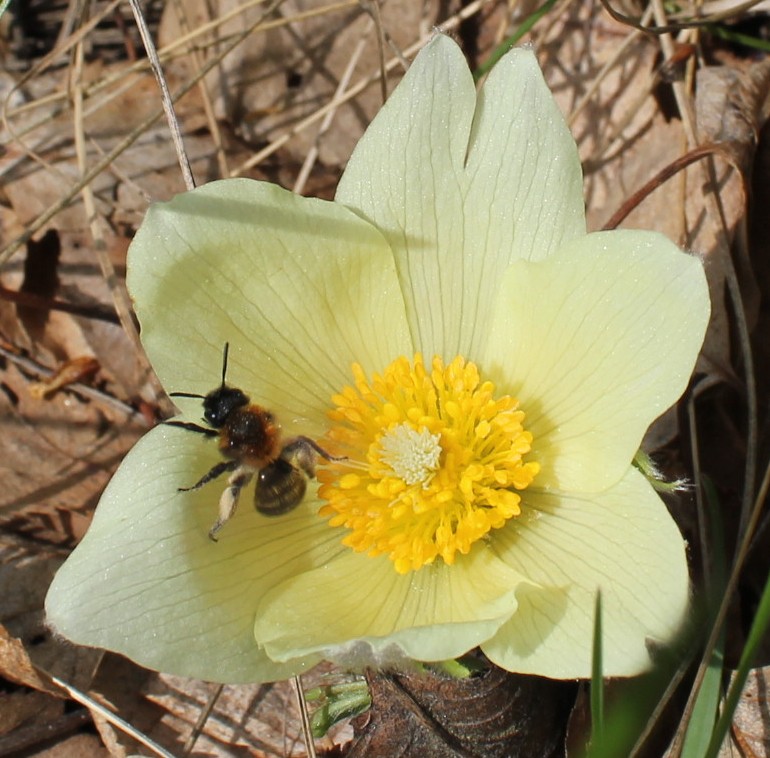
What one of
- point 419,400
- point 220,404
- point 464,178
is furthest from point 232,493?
point 464,178

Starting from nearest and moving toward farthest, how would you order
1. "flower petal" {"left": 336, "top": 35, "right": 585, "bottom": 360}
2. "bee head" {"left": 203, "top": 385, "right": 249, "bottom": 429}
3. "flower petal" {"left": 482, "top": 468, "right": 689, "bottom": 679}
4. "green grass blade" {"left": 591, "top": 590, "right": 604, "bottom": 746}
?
"green grass blade" {"left": 591, "top": 590, "right": 604, "bottom": 746} < "flower petal" {"left": 482, "top": 468, "right": 689, "bottom": 679} < "bee head" {"left": 203, "top": 385, "right": 249, "bottom": 429} < "flower petal" {"left": 336, "top": 35, "right": 585, "bottom": 360}

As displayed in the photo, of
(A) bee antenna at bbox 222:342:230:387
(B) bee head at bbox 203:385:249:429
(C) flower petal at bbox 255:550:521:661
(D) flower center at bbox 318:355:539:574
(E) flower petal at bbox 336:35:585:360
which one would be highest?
(E) flower petal at bbox 336:35:585:360

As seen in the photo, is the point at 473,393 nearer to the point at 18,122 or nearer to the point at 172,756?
the point at 172,756

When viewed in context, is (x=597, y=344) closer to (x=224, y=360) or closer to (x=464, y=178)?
(x=464, y=178)

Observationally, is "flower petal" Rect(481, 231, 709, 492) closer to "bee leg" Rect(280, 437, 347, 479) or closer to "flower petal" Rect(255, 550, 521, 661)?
"flower petal" Rect(255, 550, 521, 661)

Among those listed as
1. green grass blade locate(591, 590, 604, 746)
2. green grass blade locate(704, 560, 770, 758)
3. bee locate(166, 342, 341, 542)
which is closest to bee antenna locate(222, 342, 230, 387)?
bee locate(166, 342, 341, 542)

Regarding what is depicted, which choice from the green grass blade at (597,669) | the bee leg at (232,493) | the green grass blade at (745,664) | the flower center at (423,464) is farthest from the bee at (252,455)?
the green grass blade at (745,664)

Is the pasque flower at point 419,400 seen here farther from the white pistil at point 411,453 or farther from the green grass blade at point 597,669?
the green grass blade at point 597,669
